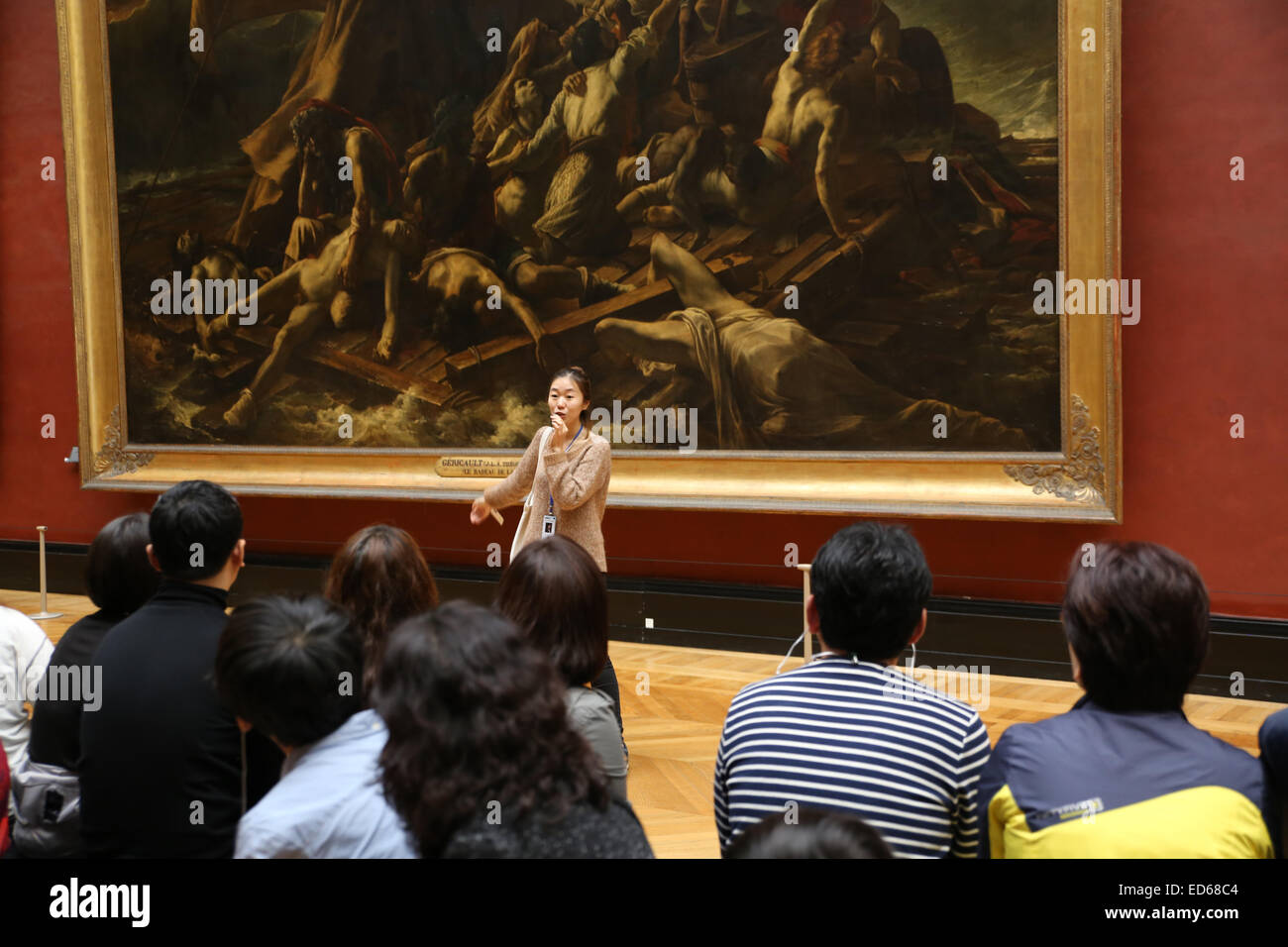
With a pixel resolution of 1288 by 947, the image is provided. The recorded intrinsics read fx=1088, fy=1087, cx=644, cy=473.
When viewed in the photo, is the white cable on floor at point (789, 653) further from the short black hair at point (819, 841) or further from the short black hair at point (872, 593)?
the short black hair at point (819, 841)

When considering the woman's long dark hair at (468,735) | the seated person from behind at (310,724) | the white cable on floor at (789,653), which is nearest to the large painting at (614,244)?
the white cable on floor at (789,653)

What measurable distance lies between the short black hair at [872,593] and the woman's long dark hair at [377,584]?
136 cm

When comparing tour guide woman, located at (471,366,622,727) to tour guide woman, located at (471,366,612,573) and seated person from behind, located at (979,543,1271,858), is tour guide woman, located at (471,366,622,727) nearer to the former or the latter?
tour guide woman, located at (471,366,612,573)

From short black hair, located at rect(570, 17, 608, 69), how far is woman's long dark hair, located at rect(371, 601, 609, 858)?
811 cm

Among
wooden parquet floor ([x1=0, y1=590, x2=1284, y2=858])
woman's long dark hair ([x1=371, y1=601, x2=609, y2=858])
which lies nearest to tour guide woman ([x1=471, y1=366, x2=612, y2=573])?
wooden parquet floor ([x1=0, y1=590, x2=1284, y2=858])

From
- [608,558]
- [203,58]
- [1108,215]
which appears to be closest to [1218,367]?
[1108,215]

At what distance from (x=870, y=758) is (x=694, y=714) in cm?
481

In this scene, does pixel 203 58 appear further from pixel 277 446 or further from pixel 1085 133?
pixel 1085 133

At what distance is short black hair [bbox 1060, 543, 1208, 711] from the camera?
214 cm

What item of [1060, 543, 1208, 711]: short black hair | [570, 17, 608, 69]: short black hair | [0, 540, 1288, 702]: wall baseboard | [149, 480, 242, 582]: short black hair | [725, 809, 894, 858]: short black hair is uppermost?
[570, 17, 608, 69]: short black hair

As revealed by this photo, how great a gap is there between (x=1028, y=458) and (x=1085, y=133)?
2.22 metres

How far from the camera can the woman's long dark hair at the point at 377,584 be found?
11.0 ft

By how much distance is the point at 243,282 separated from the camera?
1103 cm

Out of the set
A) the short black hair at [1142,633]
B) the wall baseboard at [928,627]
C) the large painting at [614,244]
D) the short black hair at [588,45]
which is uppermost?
the short black hair at [588,45]
